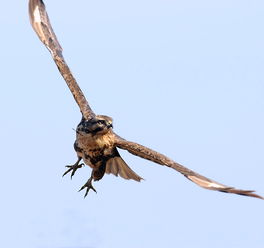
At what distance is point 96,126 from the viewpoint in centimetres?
1964

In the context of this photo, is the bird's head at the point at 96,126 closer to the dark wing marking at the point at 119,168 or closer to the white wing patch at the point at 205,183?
the dark wing marking at the point at 119,168

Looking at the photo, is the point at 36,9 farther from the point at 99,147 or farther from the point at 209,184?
the point at 209,184

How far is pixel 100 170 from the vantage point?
20.5 m

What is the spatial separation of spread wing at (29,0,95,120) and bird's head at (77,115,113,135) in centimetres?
83

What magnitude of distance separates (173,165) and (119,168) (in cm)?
245

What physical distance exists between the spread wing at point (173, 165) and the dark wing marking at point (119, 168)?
1.81 ft

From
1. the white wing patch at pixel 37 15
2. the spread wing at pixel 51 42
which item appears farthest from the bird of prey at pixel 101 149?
the white wing patch at pixel 37 15

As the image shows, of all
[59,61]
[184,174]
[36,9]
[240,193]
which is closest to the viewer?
[240,193]

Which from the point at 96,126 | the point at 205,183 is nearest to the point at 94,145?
the point at 96,126

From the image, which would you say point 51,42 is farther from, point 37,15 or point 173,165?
point 173,165

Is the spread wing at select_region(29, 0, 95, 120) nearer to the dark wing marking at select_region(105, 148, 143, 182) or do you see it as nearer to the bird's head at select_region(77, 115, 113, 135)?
the bird's head at select_region(77, 115, 113, 135)

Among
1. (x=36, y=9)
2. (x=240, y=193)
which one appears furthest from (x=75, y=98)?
(x=240, y=193)

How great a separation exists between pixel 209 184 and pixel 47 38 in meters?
7.65

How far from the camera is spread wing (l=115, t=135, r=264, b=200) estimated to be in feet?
56.1
